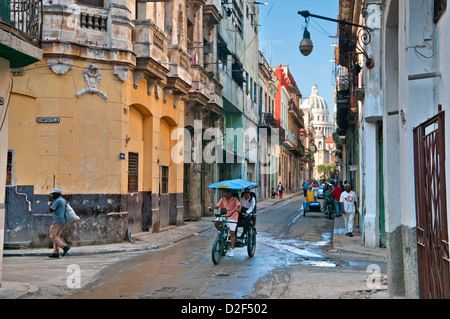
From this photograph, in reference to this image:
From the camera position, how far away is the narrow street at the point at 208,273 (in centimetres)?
838

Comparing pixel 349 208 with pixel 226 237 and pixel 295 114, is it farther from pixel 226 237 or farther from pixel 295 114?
pixel 295 114

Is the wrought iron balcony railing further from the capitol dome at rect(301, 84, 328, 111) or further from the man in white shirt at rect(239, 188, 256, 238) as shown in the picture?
the capitol dome at rect(301, 84, 328, 111)

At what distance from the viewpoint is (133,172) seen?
17062mm

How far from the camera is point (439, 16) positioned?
635cm

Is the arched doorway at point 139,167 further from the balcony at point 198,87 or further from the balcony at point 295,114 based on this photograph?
the balcony at point 295,114

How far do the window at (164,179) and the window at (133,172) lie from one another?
271 cm

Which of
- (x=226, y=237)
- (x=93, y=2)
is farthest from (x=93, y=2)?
(x=226, y=237)

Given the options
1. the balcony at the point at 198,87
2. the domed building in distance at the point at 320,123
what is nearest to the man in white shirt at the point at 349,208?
the balcony at the point at 198,87

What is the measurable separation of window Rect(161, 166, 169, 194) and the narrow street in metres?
4.89

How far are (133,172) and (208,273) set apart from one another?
758 centimetres

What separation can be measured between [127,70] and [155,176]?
4.42 meters

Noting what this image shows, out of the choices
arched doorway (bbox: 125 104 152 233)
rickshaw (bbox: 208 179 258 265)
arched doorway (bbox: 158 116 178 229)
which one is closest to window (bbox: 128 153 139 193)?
arched doorway (bbox: 125 104 152 233)

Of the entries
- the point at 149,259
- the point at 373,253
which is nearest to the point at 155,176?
the point at 149,259
